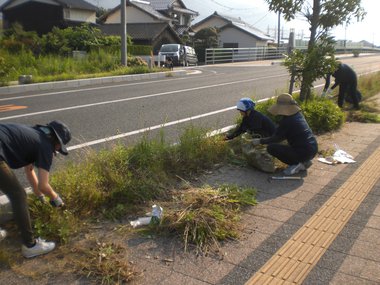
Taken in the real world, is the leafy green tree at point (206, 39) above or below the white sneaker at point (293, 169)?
above

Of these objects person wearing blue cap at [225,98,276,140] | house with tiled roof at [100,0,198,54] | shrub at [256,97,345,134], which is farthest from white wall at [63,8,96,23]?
person wearing blue cap at [225,98,276,140]

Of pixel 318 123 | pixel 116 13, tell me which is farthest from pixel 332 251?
pixel 116 13

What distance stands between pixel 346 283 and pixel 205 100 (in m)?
8.30

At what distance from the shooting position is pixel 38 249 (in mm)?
2939

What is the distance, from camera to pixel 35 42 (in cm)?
2189

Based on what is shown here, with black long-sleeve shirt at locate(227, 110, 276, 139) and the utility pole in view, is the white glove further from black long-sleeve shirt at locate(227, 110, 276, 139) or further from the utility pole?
the utility pole

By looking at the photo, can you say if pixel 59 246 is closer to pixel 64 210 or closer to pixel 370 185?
pixel 64 210

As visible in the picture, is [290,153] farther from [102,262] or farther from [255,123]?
[102,262]

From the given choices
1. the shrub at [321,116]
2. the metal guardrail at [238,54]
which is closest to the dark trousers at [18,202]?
the shrub at [321,116]

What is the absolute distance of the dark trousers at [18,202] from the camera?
2840mm

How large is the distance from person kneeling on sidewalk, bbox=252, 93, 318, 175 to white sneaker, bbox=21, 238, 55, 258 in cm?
292

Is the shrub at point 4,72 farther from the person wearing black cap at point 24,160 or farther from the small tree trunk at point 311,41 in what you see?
the person wearing black cap at point 24,160

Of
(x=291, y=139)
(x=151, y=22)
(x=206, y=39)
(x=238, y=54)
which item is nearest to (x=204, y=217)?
(x=291, y=139)

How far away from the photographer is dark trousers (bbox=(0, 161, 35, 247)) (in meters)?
2.84
